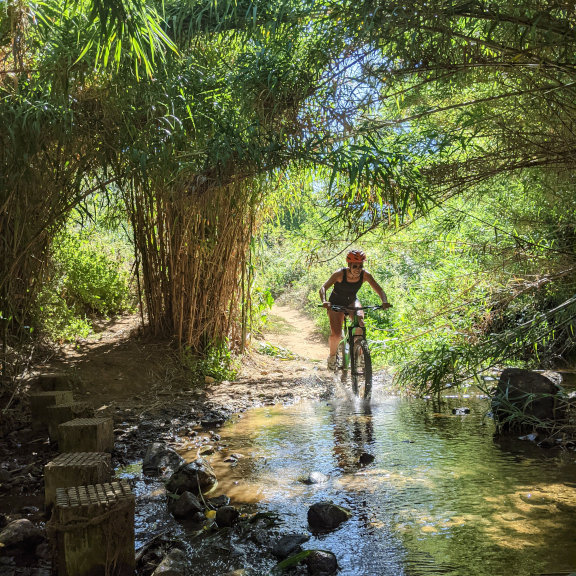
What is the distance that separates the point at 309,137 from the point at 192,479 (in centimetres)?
264

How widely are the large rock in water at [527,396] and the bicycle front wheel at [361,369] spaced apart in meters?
1.52

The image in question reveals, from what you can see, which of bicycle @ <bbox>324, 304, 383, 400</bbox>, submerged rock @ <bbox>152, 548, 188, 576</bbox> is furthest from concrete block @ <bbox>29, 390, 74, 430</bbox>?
bicycle @ <bbox>324, 304, 383, 400</bbox>

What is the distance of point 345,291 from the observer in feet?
20.6

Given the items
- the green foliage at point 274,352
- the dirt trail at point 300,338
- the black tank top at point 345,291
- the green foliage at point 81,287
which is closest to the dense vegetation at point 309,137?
the green foliage at point 81,287

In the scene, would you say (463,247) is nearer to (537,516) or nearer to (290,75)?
(290,75)

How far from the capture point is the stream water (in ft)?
8.48

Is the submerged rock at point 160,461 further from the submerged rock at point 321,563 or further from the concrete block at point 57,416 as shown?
the submerged rock at point 321,563

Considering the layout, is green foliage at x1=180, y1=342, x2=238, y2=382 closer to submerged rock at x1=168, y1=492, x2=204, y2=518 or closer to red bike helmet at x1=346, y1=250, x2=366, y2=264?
red bike helmet at x1=346, y1=250, x2=366, y2=264

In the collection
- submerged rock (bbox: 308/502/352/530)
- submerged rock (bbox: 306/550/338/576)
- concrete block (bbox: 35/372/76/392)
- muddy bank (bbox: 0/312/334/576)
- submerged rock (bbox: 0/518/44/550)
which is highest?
concrete block (bbox: 35/372/76/392)

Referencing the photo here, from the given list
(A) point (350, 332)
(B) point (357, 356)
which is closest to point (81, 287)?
(A) point (350, 332)

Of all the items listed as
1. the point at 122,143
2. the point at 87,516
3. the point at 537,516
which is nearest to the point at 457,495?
the point at 537,516

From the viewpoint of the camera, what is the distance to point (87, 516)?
222 centimetres

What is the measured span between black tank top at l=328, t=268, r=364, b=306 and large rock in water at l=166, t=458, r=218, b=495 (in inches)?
123

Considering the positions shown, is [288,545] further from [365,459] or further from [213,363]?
[213,363]
